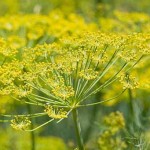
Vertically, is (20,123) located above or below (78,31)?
below

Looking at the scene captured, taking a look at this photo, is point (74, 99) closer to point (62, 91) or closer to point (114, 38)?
point (62, 91)

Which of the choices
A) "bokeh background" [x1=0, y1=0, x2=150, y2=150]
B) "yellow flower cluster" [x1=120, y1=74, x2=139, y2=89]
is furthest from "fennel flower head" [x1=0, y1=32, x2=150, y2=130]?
"bokeh background" [x1=0, y1=0, x2=150, y2=150]

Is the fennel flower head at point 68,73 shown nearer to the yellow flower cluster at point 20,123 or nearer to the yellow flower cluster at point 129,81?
the yellow flower cluster at point 129,81

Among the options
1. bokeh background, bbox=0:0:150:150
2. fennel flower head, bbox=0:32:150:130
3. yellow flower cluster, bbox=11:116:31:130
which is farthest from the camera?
bokeh background, bbox=0:0:150:150

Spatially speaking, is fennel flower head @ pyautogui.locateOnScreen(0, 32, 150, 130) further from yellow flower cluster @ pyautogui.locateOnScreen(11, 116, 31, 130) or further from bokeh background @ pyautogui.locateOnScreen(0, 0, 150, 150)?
bokeh background @ pyautogui.locateOnScreen(0, 0, 150, 150)

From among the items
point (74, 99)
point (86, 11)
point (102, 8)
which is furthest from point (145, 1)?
point (74, 99)

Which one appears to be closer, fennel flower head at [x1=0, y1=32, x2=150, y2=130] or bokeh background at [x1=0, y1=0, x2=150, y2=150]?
fennel flower head at [x1=0, y1=32, x2=150, y2=130]

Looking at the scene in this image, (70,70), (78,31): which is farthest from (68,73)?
(78,31)

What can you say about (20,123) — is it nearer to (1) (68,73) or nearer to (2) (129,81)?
(1) (68,73)

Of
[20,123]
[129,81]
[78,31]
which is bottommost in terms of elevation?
[20,123]

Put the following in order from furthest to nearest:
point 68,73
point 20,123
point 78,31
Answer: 1. point 78,31
2. point 68,73
3. point 20,123

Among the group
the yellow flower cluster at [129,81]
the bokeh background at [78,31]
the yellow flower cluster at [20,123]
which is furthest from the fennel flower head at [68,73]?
the bokeh background at [78,31]
